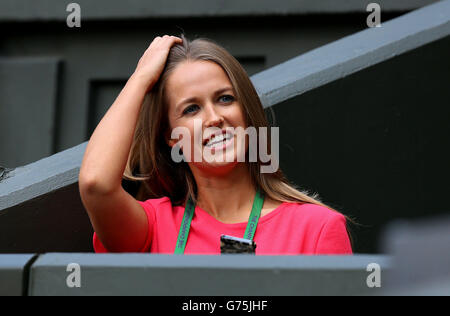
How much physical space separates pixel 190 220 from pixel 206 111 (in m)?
0.43

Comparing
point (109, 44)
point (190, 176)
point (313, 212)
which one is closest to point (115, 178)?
point (190, 176)

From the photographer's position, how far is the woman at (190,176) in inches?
106

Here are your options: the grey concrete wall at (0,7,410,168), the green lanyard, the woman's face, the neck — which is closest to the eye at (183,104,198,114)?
the woman's face

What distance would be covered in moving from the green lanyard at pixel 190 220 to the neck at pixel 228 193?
0.04 m

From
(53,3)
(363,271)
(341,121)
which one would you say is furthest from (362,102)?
(53,3)

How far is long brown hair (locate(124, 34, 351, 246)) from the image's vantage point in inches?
115

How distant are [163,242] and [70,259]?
105 centimetres

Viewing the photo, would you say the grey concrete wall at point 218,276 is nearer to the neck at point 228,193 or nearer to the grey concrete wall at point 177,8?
the neck at point 228,193

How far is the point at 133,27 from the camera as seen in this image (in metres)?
5.30

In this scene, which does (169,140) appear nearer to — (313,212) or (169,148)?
(169,148)

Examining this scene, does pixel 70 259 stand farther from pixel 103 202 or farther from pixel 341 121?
pixel 341 121

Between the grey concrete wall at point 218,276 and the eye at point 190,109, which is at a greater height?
the eye at point 190,109

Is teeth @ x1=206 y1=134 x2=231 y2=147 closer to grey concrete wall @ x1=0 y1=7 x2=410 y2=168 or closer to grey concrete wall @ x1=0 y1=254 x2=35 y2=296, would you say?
grey concrete wall @ x1=0 y1=254 x2=35 y2=296

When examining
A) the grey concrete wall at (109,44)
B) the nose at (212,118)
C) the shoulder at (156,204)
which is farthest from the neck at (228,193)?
the grey concrete wall at (109,44)
